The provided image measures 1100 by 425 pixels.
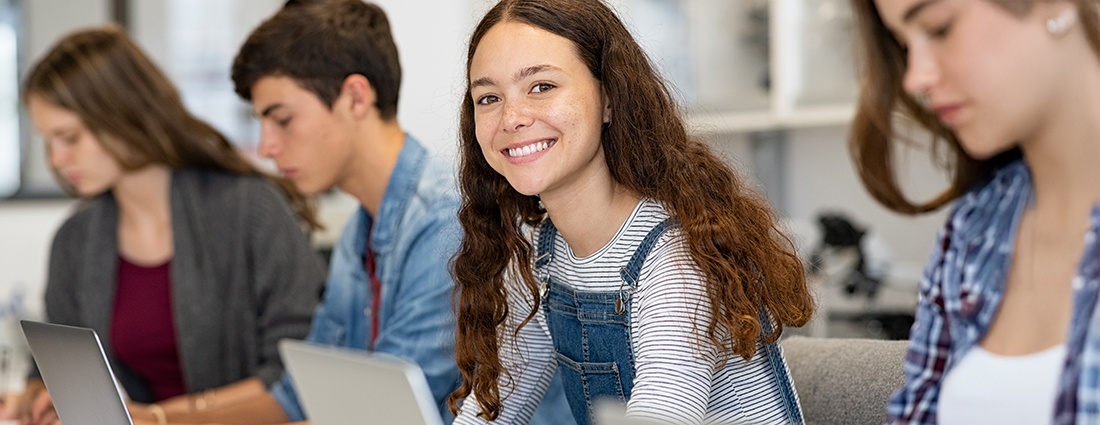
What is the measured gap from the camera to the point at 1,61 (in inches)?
142

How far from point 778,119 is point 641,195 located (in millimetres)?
2325

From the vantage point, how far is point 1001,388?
0.77 m

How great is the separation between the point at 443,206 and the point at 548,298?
394 mm

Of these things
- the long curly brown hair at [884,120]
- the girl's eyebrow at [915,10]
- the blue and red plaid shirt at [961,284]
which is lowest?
the blue and red plaid shirt at [961,284]

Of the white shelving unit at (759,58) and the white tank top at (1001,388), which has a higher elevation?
the white tank top at (1001,388)

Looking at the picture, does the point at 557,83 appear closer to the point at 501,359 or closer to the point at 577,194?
the point at 577,194

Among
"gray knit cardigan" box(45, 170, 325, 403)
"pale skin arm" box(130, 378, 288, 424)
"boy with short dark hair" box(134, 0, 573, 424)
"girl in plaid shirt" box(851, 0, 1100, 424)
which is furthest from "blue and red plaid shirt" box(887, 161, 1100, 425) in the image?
"gray knit cardigan" box(45, 170, 325, 403)

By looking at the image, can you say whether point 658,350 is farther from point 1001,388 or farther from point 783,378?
point 1001,388

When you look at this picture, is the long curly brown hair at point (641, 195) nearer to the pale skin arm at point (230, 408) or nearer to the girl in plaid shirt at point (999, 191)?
the girl in plaid shirt at point (999, 191)

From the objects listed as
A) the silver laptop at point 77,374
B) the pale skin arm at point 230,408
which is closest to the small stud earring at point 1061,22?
the silver laptop at point 77,374

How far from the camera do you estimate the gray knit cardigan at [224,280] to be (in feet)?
6.25

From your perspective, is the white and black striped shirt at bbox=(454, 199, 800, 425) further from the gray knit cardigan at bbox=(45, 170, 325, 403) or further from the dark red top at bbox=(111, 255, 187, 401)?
the dark red top at bbox=(111, 255, 187, 401)

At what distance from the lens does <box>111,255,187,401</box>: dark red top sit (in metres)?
1.97

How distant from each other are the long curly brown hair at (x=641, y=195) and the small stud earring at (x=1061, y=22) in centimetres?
42
